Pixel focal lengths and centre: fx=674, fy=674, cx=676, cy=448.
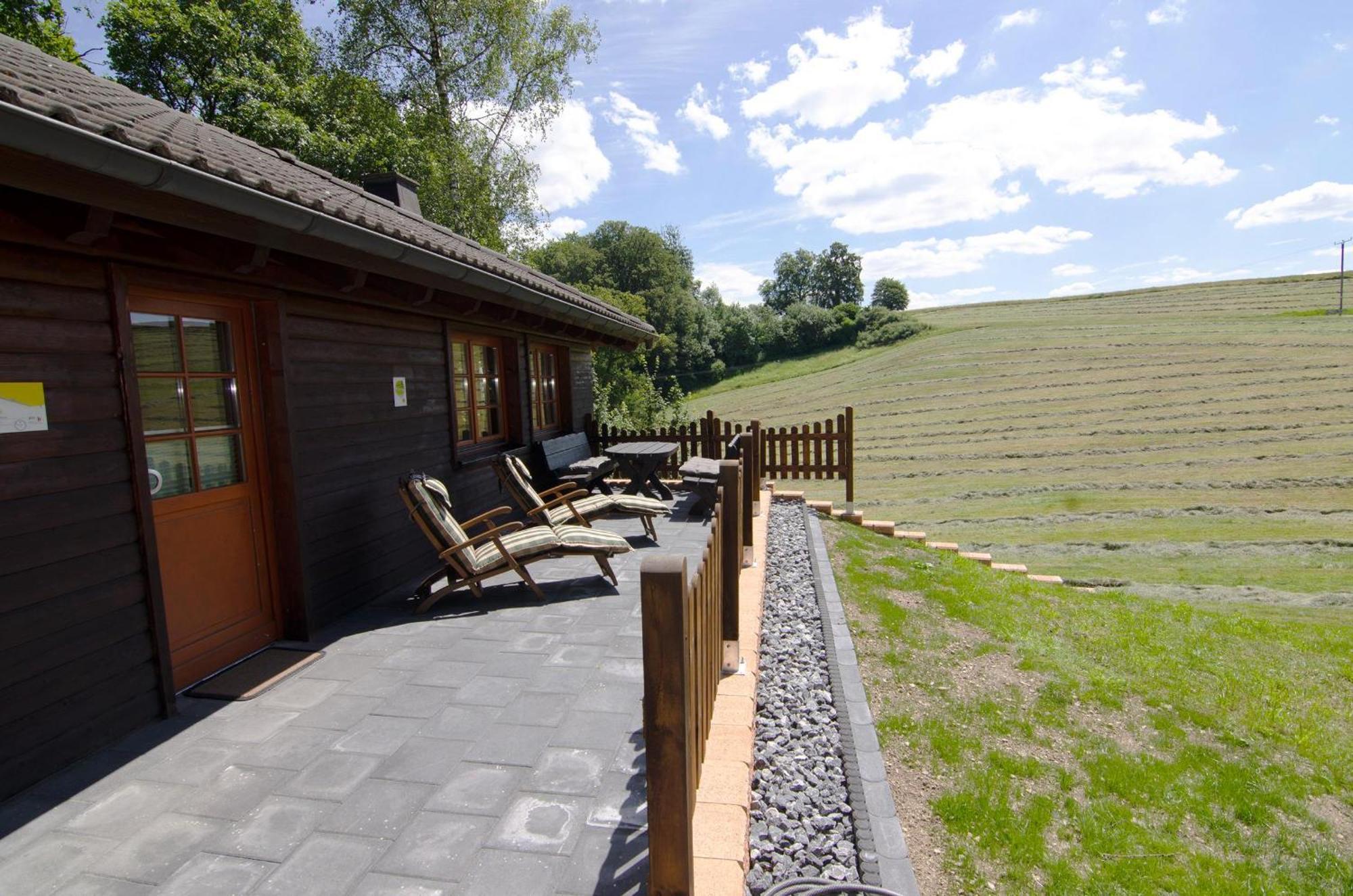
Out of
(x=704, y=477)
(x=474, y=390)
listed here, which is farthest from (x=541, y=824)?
(x=704, y=477)

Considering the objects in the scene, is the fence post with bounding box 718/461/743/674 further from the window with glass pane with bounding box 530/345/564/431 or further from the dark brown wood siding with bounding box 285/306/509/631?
the window with glass pane with bounding box 530/345/564/431

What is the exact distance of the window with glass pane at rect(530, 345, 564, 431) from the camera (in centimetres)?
887

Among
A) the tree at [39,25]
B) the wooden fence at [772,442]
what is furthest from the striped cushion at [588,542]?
the tree at [39,25]

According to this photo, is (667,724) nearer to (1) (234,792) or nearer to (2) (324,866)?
(2) (324,866)

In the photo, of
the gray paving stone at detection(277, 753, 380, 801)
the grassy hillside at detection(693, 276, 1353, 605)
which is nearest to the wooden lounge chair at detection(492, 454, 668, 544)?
the gray paving stone at detection(277, 753, 380, 801)

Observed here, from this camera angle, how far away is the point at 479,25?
17.1 m

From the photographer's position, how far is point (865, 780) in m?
2.93

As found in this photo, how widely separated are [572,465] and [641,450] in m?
0.93

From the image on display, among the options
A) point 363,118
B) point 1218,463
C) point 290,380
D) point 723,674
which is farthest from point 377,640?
point 1218,463

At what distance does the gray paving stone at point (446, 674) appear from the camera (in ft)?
11.5

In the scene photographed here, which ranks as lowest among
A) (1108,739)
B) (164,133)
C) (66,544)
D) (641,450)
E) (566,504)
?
(1108,739)

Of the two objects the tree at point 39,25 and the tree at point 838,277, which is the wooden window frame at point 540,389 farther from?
the tree at point 838,277

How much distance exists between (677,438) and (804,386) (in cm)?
2963

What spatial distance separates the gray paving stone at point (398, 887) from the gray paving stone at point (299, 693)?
1464mm
